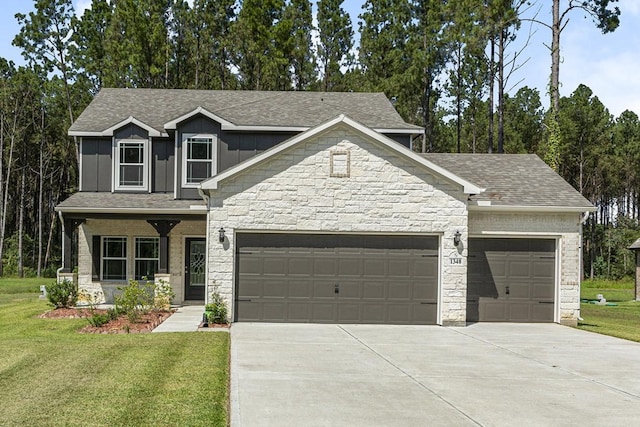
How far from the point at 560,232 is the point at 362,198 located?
541 centimetres

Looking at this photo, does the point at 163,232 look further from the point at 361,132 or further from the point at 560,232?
the point at 560,232

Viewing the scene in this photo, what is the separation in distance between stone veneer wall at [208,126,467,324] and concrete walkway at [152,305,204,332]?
1.17m

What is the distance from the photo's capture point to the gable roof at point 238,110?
23641 mm

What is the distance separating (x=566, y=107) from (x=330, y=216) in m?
40.1

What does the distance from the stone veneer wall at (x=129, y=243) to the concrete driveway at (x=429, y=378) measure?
6.45 metres

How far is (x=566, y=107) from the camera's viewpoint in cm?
5294

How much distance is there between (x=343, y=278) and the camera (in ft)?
59.3

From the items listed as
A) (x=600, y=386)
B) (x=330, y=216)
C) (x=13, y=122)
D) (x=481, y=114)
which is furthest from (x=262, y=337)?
(x=481, y=114)

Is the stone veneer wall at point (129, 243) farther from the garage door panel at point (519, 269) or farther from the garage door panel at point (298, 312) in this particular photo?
the garage door panel at point (519, 269)

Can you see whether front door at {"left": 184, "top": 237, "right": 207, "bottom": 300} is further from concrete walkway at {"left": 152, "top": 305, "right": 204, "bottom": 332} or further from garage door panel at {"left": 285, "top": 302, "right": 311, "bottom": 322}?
garage door panel at {"left": 285, "top": 302, "right": 311, "bottom": 322}

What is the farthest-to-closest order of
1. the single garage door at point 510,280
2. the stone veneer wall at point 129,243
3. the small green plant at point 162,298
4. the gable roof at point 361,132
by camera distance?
the stone veneer wall at point 129,243 < the small green plant at point 162,298 < the single garage door at point 510,280 < the gable roof at point 361,132

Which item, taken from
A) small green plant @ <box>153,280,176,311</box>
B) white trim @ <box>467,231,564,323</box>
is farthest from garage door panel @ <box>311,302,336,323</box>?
small green plant @ <box>153,280,176,311</box>

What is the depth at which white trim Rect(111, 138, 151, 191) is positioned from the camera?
2364 centimetres

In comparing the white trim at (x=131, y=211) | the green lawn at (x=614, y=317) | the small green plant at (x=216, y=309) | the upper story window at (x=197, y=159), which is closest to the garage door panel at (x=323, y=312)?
the small green plant at (x=216, y=309)
